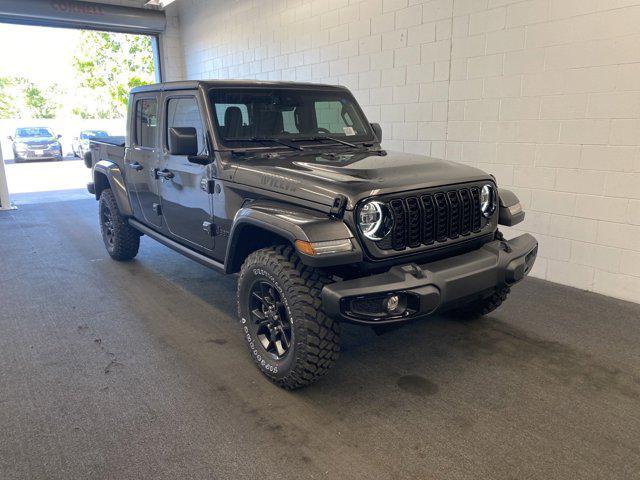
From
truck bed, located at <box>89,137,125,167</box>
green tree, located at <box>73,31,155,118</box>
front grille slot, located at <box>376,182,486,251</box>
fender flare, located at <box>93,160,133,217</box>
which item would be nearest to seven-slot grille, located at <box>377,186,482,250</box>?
front grille slot, located at <box>376,182,486,251</box>

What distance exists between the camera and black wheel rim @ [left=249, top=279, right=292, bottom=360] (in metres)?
2.71

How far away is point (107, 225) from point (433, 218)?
405 cm

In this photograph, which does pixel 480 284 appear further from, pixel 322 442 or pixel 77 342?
pixel 77 342

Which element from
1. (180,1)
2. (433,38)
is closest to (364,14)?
(433,38)

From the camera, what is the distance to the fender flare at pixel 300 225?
229cm

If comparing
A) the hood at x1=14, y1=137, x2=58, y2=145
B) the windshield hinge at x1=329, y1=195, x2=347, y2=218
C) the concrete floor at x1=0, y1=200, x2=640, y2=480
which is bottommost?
the concrete floor at x1=0, y1=200, x2=640, y2=480

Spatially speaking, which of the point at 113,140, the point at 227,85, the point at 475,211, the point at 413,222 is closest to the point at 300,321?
the point at 413,222

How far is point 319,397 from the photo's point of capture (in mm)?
2633

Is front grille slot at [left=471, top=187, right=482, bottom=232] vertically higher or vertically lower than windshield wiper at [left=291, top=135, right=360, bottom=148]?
lower

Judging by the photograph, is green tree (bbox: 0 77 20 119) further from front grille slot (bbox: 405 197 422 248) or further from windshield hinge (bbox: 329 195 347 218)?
front grille slot (bbox: 405 197 422 248)

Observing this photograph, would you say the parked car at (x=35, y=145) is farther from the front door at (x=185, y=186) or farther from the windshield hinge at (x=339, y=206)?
the windshield hinge at (x=339, y=206)

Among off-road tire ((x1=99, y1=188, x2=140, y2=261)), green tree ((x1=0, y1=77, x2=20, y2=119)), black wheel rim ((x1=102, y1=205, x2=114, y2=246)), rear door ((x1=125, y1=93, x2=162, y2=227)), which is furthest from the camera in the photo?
green tree ((x1=0, y1=77, x2=20, y2=119))

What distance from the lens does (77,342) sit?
3.28m

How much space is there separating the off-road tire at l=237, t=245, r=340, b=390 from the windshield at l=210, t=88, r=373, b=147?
1044 millimetres
